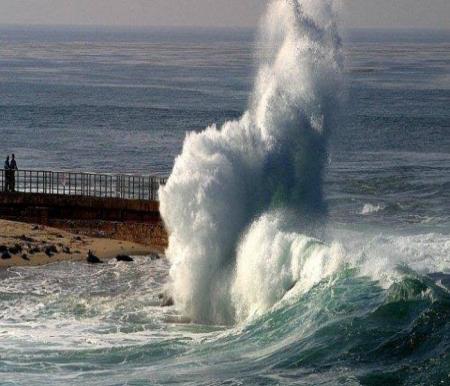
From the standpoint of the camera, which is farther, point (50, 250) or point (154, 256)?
point (154, 256)

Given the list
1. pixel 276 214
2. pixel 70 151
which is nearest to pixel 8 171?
pixel 276 214

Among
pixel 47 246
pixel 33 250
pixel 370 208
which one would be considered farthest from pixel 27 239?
pixel 370 208

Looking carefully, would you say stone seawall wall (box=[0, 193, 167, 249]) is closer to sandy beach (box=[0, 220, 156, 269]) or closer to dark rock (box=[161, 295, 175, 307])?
sandy beach (box=[0, 220, 156, 269])

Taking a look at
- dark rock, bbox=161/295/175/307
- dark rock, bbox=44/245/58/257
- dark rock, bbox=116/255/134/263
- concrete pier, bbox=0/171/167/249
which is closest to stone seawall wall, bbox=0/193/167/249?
concrete pier, bbox=0/171/167/249

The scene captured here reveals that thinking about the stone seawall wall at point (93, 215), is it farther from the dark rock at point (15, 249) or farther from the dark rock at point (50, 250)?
the dark rock at point (15, 249)

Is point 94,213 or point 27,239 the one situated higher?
point 94,213

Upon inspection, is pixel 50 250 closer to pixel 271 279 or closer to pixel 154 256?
pixel 154 256

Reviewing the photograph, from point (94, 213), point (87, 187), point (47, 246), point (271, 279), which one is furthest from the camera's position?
point (87, 187)
